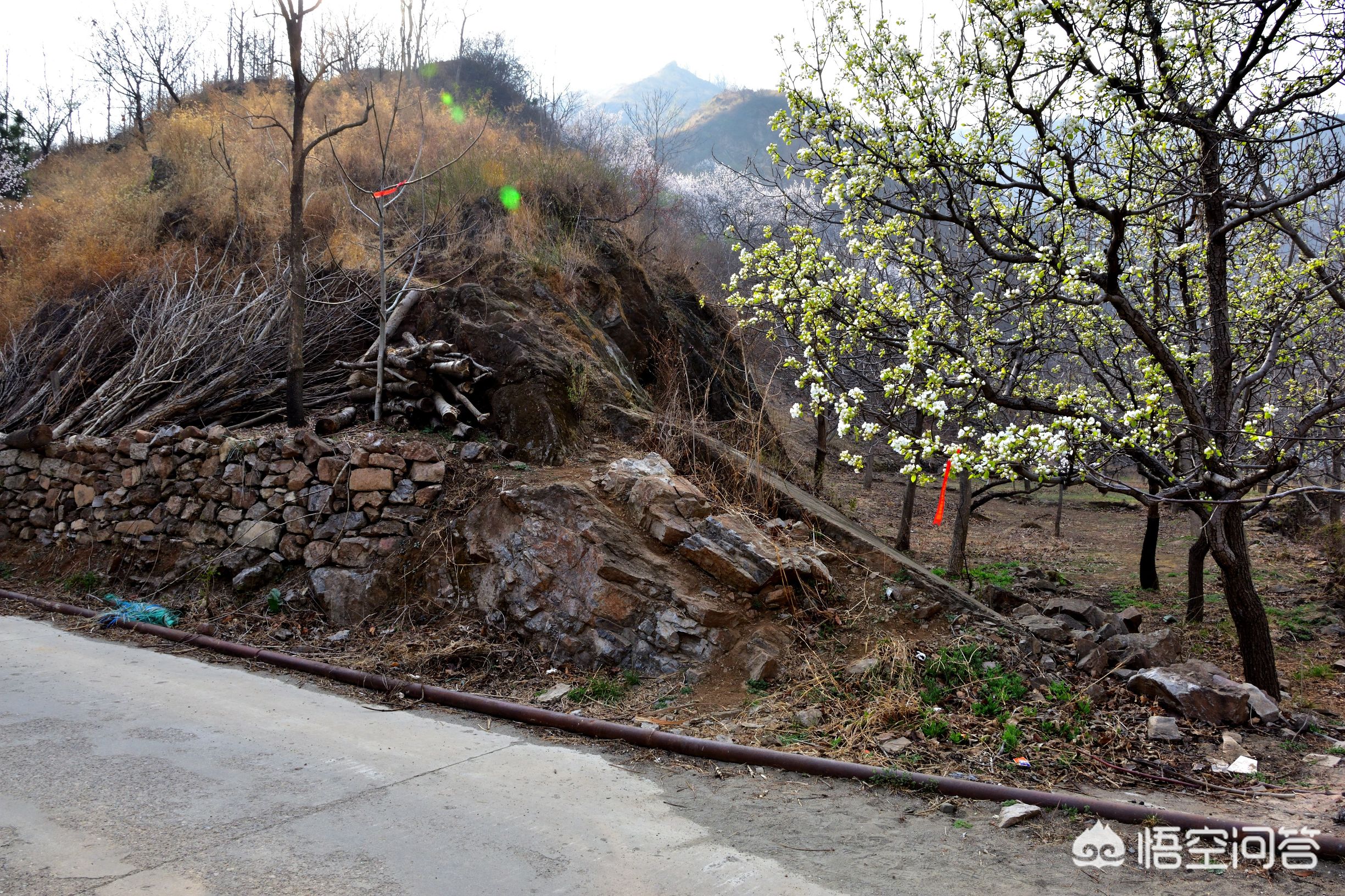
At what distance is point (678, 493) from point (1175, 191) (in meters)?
4.44

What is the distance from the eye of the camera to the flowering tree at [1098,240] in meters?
5.80

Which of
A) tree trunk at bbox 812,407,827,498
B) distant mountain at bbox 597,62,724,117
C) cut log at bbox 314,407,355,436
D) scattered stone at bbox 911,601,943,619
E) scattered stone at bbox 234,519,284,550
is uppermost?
distant mountain at bbox 597,62,724,117

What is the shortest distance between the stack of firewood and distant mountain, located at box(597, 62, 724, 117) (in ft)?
315

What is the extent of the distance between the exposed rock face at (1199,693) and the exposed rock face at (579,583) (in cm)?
284

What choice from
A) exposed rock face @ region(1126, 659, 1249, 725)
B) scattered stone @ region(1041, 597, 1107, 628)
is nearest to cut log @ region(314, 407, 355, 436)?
scattered stone @ region(1041, 597, 1107, 628)

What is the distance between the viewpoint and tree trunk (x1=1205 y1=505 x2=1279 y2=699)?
6.04 meters

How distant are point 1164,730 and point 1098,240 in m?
4.83

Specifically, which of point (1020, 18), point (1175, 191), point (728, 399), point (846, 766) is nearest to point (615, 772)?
point (846, 766)

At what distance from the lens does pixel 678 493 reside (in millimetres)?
6555

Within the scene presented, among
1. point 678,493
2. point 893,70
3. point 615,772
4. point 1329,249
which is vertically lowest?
point 615,772

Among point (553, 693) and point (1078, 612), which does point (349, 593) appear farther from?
point (1078, 612)

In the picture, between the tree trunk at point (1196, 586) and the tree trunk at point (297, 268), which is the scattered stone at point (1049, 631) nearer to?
the tree trunk at point (1196, 586)

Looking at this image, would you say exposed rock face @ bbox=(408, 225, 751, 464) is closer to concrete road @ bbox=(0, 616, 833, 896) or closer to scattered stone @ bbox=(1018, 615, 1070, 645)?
concrete road @ bbox=(0, 616, 833, 896)

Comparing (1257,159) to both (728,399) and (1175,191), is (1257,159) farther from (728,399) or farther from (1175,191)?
(728,399)
